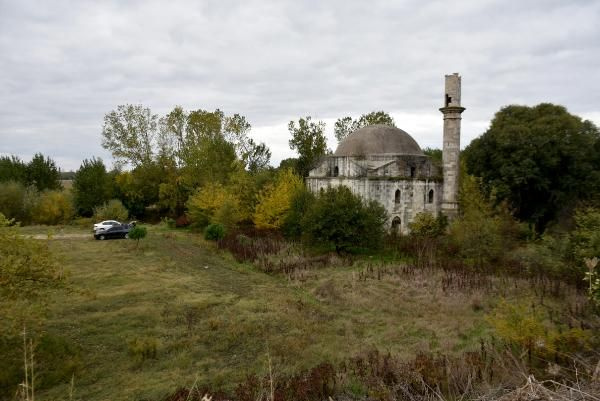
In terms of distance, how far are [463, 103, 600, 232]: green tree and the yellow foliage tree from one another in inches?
502

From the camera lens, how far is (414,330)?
12.2 metres

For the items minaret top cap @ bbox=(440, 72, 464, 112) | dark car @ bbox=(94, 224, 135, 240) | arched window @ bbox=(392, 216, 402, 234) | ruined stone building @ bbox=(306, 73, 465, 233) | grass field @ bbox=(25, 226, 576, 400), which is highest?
minaret top cap @ bbox=(440, 72, 464, 112)

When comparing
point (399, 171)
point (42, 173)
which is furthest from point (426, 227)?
point (42, 173)

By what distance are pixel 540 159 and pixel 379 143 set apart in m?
10.9

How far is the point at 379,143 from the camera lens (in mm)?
31781

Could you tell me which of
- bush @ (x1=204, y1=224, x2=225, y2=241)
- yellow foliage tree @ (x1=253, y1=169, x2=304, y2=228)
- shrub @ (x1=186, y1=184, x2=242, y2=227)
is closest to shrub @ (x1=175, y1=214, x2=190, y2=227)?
shrub @ (x1=186, y1=184, x2=242, y2=227)

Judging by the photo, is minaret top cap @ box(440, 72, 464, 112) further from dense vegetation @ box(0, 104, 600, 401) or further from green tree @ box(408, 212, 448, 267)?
green tree @ box(408, 212, 448, 267)

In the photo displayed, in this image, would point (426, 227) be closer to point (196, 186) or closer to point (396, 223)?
point (396, 223)

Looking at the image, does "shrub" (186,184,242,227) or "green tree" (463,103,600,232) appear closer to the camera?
"green tree" (463,103,600,232)

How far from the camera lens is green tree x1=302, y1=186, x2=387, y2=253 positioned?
72.9 ft

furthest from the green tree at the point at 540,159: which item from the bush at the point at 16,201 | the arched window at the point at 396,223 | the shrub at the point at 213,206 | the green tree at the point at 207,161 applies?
the bush at the point at 16,201

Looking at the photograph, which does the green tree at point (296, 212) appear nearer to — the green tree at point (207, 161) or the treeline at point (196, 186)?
the treeline at point (196, 186)

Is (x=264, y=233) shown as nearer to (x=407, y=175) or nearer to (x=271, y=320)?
(x=407, y=175)

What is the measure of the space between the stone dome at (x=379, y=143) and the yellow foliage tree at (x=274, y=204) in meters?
5.92
